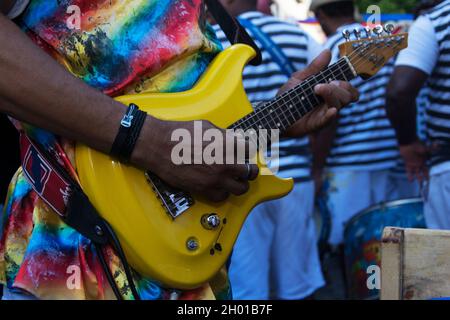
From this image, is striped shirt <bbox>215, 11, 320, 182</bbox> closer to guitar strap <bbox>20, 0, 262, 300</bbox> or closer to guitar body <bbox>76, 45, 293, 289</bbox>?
guitar body <bbox>76, 45, 293, 289</bbox>

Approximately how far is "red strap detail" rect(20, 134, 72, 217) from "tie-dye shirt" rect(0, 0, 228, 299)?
0.03m

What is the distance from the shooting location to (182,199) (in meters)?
1.68

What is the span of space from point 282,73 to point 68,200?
219 cm

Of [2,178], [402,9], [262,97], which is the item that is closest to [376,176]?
[262,97]

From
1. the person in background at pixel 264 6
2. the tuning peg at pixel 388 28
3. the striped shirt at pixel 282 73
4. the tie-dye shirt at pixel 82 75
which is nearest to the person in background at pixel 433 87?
the striped shirt at pixel 282 73

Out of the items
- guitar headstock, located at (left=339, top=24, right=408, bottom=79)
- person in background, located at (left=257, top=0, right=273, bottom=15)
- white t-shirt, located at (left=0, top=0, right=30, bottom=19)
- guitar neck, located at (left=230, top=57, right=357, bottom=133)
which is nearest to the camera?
white t-shirt, located at (left=0, top=0, right=30, bottom=19)

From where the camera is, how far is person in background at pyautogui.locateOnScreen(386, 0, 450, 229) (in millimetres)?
3207

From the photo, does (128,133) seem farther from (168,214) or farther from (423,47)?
(423,47)

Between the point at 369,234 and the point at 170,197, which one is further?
the point at 369,234

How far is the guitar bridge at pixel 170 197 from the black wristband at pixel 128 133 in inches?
4.0

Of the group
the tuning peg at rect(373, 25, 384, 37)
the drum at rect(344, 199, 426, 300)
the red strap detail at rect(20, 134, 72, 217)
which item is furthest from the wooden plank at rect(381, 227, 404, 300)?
the drum at rect(344, 199, 426, 300)

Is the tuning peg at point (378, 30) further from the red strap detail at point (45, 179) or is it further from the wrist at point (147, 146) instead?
the red strap detail at point (45, 179)

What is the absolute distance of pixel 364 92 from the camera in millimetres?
4434

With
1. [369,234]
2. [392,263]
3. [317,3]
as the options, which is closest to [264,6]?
[317,3]
